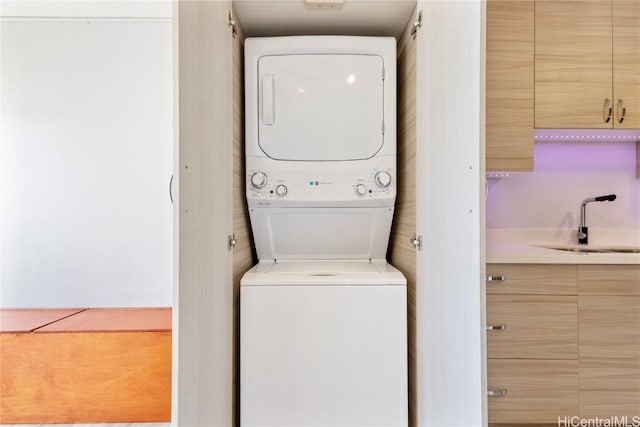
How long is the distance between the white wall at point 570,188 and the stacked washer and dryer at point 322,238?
1.03m

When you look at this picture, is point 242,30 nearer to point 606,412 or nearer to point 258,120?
point 258,120

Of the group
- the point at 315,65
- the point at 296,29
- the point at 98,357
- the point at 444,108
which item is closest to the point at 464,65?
the point at 444,108

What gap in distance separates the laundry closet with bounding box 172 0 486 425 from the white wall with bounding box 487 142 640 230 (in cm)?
98

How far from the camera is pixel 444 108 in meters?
1.07

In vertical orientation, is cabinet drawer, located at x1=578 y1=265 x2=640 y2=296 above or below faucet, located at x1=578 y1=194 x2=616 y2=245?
below

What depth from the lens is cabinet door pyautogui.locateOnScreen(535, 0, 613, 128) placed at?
1669 mm

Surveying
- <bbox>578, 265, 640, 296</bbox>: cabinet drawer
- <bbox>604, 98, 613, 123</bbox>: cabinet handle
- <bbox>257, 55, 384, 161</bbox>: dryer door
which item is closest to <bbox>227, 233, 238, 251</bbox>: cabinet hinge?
<bbox>257, 55, 384, 161</bbox>: dryer door

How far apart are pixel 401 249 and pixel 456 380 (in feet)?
2.19

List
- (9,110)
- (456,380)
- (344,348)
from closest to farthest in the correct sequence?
(456,380) → (344,348) → (9,110)

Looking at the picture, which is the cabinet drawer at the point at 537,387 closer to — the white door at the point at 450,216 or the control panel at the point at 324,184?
the white door at the point at 450,216

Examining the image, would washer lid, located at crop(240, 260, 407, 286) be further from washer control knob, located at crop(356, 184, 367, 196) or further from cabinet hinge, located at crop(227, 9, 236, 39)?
cabinet hinge, located at crop(227, 9, 236, 39)

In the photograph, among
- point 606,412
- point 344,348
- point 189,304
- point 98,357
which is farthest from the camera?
point 98,357

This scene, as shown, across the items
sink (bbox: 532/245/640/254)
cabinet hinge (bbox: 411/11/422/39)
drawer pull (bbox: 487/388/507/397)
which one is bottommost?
drawer pull (bbox: 487/388/507/397)

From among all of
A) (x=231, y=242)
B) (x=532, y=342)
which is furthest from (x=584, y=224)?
(x=231, y=242)
